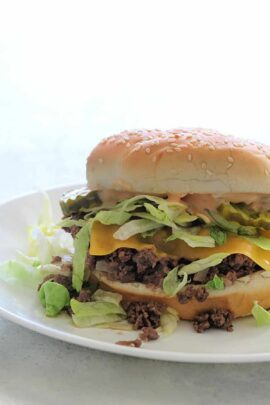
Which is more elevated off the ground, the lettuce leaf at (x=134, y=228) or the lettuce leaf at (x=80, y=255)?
the lettuce leaf at (x=134, y=228)

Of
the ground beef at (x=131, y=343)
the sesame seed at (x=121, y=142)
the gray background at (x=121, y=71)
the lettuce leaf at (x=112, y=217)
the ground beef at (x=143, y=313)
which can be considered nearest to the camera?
the ground beef at (x=131, y=343)

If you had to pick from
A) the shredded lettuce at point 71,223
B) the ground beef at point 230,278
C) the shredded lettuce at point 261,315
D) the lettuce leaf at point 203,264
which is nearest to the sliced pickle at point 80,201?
the shredded lettuce at point 71,223

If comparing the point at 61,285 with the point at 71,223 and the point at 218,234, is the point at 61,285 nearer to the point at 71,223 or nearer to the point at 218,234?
the point at 71,223

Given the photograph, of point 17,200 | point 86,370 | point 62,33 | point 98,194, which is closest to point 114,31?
point 62,33

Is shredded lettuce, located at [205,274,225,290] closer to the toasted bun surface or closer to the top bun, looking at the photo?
the toasted bun surface

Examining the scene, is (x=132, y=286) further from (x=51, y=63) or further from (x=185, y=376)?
(x=51, y=63)

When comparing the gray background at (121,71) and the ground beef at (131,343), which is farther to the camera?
the gray background at (121,71)

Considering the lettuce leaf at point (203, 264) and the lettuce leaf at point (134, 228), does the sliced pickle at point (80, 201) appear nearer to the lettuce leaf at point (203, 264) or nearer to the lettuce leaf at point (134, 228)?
the lettuce leaf at point (134, 228)

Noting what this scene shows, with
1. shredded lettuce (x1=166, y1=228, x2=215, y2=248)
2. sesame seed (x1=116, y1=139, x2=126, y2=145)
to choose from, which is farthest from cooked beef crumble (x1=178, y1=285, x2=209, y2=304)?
sesame seed (x1=116, y1=139, x2=126, y2=145)
